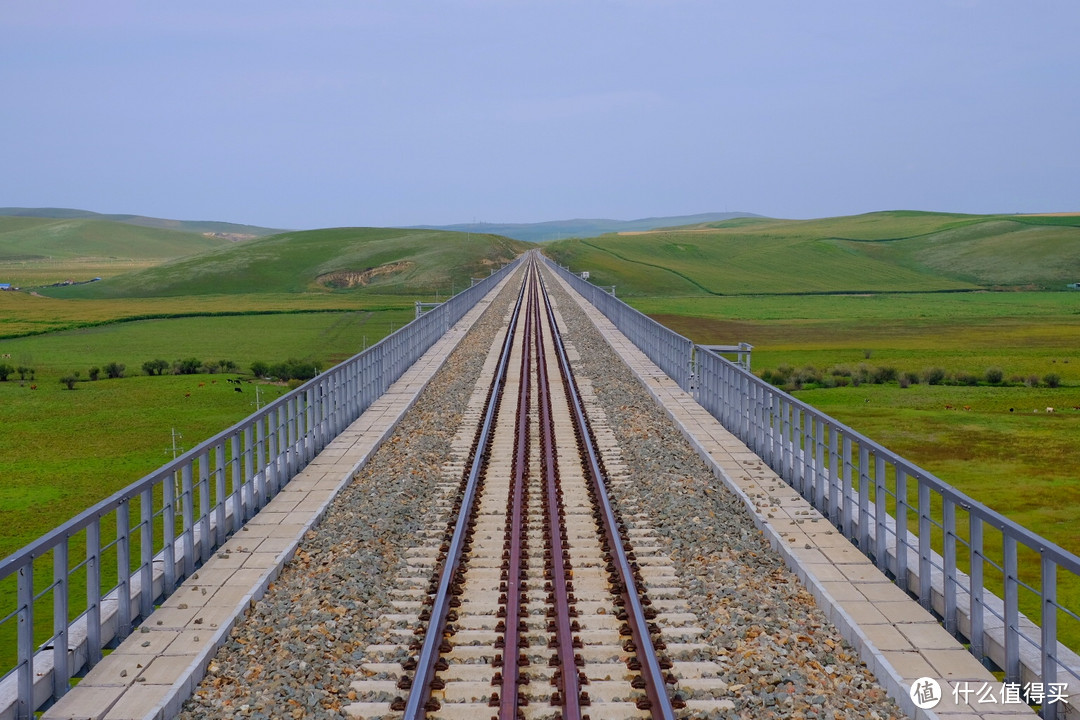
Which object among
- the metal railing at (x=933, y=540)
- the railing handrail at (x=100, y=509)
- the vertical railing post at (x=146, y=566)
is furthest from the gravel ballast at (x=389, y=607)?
the railing handrail at (x=100, y=509)

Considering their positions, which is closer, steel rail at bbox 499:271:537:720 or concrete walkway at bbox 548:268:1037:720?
concrete walkway at bbox 548:268:1037:720

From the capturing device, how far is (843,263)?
170625 mm

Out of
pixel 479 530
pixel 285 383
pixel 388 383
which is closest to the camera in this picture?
pixel 479 530

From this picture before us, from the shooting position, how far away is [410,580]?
36.6ft

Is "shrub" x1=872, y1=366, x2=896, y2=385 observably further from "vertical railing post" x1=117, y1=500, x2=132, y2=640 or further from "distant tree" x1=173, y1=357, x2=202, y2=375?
"vertical railing post" x1=117, y1=500, x2=132, y2=640

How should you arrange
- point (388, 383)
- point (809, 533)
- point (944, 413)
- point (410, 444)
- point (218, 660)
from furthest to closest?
point (944, 413)
point (388, 383)
point (410, 444)
point (809, 533)
point (218, 660)

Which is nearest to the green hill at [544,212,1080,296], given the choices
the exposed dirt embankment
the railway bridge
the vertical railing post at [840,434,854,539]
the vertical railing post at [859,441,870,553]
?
the exposed dirt embankment

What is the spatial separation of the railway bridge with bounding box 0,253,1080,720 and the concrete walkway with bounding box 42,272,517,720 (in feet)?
0.12

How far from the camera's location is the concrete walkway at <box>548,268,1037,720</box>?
26.2 feet

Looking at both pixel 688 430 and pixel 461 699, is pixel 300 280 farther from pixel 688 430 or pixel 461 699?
pixel 461 699

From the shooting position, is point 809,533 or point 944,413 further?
point 944,413

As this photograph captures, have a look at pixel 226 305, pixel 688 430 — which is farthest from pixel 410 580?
pixel 226 305

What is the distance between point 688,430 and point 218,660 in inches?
485

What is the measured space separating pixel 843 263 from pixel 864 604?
168 m
